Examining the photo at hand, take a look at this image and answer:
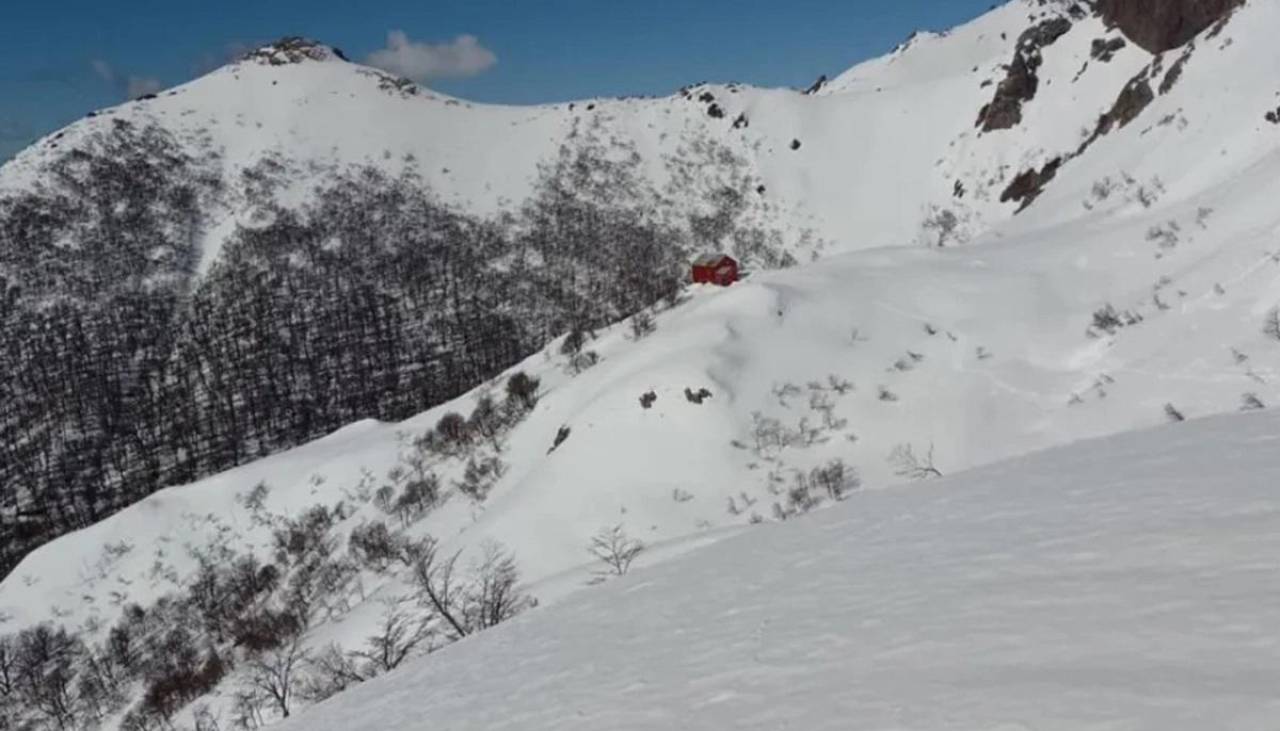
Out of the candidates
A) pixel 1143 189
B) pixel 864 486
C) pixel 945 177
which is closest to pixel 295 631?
pixel 864 486

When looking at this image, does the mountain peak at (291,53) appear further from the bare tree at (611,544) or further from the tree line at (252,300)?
the bare tree at (611,544)

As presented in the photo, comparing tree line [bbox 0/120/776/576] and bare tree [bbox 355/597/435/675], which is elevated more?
tree line [bbox 0/120/776/576]

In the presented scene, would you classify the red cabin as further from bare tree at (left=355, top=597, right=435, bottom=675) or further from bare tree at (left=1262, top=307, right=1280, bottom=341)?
bare tree at (left=1262, top=307, right=1280, bottom=341)

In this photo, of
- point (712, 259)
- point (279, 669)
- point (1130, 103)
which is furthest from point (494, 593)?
point (1130, 103)

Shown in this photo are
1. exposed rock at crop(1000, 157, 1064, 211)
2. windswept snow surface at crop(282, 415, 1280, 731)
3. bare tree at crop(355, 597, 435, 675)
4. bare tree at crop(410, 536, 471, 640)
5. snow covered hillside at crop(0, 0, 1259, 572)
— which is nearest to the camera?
windswept snow surface at crop(282, 415, 1280, 731)

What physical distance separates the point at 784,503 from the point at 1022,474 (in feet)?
51.4

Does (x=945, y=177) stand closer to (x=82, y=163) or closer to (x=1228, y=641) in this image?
(x=1228, y=641)

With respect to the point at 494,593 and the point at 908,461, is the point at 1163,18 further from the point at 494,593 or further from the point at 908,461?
the point at 494,593

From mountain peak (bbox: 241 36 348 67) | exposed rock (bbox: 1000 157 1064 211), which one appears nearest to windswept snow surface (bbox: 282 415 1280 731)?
exposed rock (bbox: 1000 157 1064 211)

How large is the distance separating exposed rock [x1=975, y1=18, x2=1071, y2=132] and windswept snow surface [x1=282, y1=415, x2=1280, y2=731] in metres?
70.9

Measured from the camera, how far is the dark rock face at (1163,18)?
155ft

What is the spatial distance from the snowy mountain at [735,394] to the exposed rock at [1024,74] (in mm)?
315

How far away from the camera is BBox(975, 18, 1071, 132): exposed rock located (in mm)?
71500

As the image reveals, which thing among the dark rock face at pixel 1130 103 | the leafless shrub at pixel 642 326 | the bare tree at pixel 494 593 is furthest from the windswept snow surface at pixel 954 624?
the dark rock face at pixel 1130 103
